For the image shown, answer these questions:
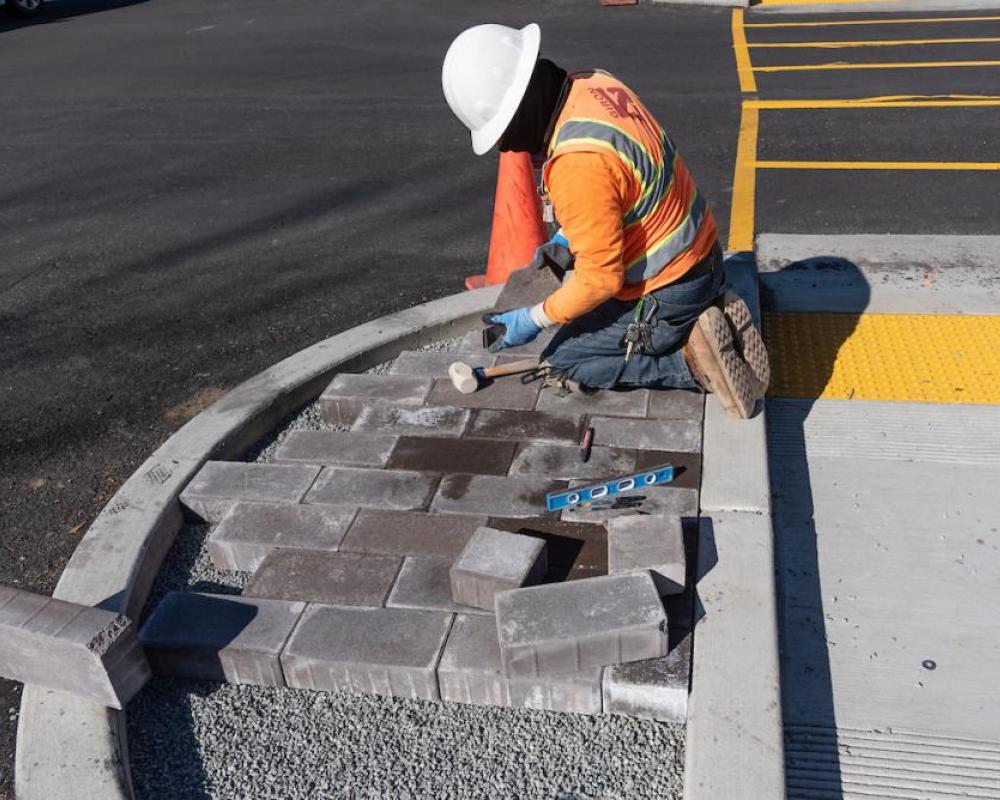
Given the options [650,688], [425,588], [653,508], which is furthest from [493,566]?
[653,508]

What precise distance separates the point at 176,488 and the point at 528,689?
65.9 inches

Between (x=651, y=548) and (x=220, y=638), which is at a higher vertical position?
(x=651, y=548)

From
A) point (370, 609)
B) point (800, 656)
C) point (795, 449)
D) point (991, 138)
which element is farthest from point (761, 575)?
point (991, 138)

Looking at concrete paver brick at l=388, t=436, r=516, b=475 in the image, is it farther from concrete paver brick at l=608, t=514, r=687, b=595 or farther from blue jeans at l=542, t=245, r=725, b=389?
concrete paver brick at l=608, t=514, r=687, b=595

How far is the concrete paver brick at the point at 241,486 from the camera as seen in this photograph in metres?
3.62

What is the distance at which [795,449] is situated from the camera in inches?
152

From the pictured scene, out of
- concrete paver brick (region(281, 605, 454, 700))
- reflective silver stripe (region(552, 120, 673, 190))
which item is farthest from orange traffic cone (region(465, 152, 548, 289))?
concrete paver brick (region(281, 605, 454, 700))

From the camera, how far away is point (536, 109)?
341cm

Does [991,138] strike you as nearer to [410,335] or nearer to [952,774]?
[410,335]

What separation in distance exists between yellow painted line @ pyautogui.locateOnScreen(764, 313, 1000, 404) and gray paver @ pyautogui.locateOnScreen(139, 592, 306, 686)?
92.8 inches

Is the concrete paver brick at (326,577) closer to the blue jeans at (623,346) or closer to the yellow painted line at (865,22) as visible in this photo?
the blue jeans at (623,346)

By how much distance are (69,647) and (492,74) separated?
2.25 meters

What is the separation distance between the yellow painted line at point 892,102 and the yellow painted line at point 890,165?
167cm

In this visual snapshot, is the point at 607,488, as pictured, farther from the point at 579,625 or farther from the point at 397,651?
the point at 397,651
